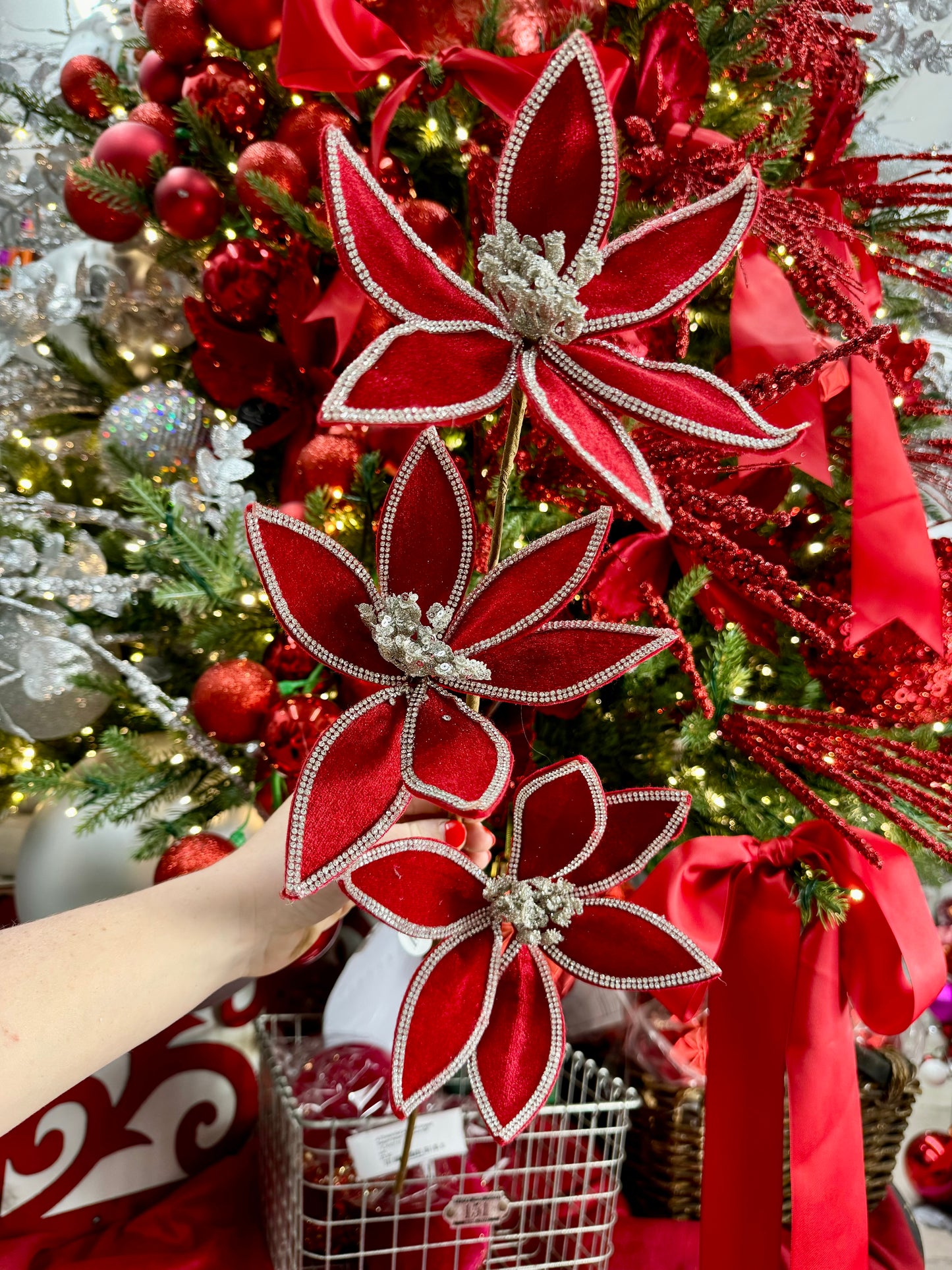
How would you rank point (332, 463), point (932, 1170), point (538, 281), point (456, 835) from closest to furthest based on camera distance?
1. point (538, 281)
2. point (456, 835)
3. point (332, 463)
4. point (932, 1170)

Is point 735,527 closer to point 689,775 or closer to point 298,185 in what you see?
point 689,775

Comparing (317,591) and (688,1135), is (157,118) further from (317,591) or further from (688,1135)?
(688,1135)

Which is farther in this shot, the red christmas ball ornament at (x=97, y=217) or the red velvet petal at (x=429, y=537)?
the red christmas ball ornament at (x=97, y=217)

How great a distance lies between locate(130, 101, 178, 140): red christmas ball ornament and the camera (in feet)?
2.80

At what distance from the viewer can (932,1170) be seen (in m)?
1.11

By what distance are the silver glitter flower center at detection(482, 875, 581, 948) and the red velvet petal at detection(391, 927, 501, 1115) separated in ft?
0.05

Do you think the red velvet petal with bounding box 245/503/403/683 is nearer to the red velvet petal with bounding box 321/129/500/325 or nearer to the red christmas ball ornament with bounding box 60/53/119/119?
the red velvet petal with bounding box 321/129/500/325

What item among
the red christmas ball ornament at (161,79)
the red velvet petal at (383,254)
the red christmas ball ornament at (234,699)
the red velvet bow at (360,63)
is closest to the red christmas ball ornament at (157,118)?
the red christmas ball ornament at (161,79)

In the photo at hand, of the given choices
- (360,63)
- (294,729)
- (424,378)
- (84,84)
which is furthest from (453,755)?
(84,84)

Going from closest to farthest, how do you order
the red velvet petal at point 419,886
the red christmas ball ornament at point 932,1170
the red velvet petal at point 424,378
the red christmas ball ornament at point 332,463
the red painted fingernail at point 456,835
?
the red velvet petal at point 424,378, the red velvet petal at point 419,886, the red painted fingernail at point 456,835, the red christmas ball ornament at point 332,463, the red christmas ball ornament at point 932,1170

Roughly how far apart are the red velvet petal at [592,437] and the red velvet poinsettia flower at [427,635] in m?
0.05

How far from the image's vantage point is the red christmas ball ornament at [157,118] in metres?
0.85

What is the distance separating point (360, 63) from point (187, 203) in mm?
263

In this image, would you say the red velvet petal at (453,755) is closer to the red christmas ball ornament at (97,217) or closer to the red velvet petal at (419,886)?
the red velvet petal at (419,886)
